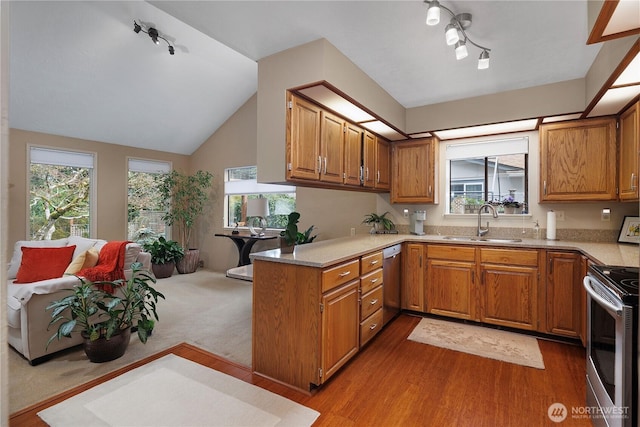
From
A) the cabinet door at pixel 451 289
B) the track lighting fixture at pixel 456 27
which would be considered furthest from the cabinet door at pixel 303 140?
the cabinet door at pixel 451 289

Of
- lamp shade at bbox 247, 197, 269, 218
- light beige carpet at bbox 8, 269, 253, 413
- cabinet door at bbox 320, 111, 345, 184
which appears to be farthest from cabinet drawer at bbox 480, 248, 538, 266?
lamp shade at bbox 247, 197, 269, 218

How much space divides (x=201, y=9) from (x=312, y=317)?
7.12 ft

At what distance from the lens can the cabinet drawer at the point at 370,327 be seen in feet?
8.42

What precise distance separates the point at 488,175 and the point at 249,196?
4.17 m

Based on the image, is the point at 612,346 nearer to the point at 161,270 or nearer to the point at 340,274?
the point at 340,274

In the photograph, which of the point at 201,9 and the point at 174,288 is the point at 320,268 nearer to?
the point at 201,9

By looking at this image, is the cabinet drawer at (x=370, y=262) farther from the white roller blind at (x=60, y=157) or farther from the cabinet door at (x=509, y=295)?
the white roller blind at (x=60, y=157)

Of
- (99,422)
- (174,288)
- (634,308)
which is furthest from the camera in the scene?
(174,288)

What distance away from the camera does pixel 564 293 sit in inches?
111

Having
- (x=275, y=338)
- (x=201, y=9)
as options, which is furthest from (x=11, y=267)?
(x=201, y=9)

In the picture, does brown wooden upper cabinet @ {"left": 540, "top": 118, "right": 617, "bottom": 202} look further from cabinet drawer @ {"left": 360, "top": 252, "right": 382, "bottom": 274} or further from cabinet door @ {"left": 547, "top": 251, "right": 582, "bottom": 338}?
cabinet drawer @ {"left": 360, "top": 252, "right": 382, "bottom": 274}

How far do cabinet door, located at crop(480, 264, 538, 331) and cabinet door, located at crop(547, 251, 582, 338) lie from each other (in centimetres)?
12

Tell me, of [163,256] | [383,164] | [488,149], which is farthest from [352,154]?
[163,256]

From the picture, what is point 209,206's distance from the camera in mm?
6582
